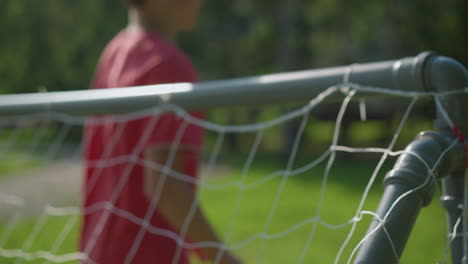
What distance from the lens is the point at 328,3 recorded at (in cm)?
891

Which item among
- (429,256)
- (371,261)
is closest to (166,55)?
(371,261)

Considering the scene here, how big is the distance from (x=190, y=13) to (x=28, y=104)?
0.51 meters

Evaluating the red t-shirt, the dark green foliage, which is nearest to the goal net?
the red t-shirt

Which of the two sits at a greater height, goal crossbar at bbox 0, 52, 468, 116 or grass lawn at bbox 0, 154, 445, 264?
grass lawn at bbox 0, 154, 445, 264

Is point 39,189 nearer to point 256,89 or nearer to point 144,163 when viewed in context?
point 144,163

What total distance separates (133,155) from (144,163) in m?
0.05

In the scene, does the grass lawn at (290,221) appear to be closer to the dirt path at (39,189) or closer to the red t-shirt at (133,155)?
the dirt path at (39,189)

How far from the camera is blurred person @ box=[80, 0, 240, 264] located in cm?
119

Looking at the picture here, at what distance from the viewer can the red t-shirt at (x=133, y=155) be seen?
122 centimetres

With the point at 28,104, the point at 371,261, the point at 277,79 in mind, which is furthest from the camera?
the point at 28,104

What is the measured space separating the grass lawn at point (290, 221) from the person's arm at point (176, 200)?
156 cm

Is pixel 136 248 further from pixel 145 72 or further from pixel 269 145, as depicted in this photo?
pixel 269 145

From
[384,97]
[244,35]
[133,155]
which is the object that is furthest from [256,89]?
[244,35]

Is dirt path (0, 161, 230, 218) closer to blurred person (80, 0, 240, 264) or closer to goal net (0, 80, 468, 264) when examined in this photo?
goal net (0, 80, 468, 264)
